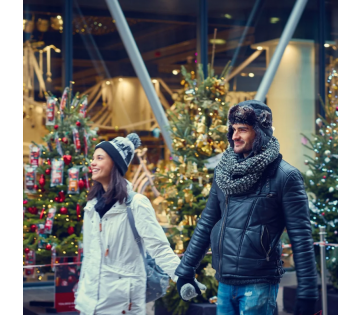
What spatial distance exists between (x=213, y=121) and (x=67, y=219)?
7.33ft

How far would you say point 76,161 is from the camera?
8.87 meters

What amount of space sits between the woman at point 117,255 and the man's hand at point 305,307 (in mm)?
1012

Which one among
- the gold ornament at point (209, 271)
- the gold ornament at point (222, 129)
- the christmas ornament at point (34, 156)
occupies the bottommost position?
the gold ornament at point (209, 271)

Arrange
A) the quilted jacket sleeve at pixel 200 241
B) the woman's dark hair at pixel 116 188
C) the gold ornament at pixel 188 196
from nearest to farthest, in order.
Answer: the quilted jacket sleeve at pixel 200 241, the woman's dark hair at pixel 116 188, the gold ornament at pixel 188 196

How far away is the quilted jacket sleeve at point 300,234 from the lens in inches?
164

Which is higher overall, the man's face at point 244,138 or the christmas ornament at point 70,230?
the man's face at point 244,138

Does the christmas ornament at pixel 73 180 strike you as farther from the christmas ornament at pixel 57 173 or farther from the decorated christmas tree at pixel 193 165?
the decorated christmas tree at pixel 193 165

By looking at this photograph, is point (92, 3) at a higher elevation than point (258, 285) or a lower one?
higher

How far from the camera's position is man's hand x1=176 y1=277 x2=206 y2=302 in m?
4.65

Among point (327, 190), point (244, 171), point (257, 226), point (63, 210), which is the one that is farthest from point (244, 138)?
point (327, 190)

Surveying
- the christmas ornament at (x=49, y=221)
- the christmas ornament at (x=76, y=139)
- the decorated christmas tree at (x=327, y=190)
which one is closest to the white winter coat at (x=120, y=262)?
the christmas ornament at (x=49, y=221)

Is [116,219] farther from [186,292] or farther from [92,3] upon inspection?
[92,3]

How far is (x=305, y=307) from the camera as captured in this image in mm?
4121
